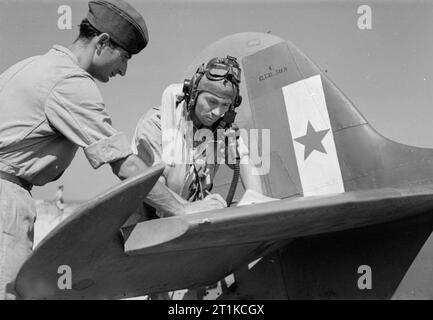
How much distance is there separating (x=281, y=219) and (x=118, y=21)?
1116 millimetres

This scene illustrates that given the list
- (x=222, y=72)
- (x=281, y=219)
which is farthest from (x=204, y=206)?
(x=222, y=72)

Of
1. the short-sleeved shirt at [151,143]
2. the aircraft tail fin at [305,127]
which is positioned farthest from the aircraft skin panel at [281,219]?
the aircraft tail fin at [305,127]

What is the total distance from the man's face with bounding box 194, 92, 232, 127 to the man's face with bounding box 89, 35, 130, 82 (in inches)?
16.9

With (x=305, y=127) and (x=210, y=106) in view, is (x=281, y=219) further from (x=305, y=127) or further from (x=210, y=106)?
(x=305, y=127)

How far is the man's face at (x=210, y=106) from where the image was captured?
3.34 metres

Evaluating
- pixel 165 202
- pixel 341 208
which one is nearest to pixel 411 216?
pixel 341 208

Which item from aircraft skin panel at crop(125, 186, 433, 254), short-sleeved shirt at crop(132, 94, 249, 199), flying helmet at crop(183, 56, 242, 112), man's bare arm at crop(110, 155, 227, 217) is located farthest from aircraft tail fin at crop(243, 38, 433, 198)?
man's bare arm at crop(110, 155, 227, 217)

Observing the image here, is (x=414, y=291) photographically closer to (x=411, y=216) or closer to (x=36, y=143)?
(x=411, y=216)

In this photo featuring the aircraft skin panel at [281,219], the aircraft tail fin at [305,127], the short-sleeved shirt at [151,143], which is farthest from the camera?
the aircraft tail fin at [305,127]

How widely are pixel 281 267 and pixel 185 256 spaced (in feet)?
2.29

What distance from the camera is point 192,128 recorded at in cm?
341

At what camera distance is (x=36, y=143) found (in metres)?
2.90

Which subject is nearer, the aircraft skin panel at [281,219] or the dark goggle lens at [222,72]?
the aircraft skin panel at [281,219]

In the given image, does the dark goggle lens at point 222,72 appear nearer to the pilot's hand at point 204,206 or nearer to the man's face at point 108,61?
the man's face at point 108,61
